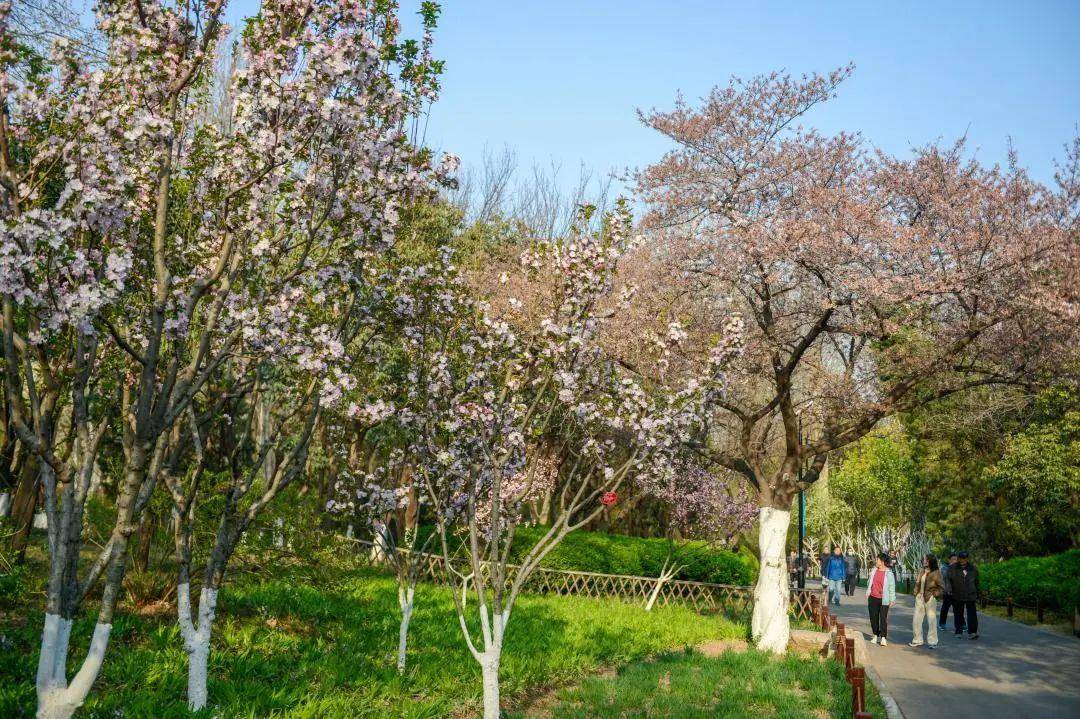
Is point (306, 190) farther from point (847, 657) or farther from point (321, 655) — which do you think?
point (847, 657)

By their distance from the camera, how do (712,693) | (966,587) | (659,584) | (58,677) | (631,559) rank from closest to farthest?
(58,677), (712,693), (966,587), (659,584), (631,559)

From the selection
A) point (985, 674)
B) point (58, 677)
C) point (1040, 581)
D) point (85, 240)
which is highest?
point (85, 240)

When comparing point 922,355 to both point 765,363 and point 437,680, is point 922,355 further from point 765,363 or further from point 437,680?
point 437,680

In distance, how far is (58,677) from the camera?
5426mm

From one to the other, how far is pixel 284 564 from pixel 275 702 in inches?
127

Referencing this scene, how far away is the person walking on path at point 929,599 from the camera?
1547cm

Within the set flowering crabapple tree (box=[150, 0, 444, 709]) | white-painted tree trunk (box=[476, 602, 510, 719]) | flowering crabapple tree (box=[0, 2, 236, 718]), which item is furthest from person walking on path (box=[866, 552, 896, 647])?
flowering crabapple tree (box=[0, 2, 236, 718])

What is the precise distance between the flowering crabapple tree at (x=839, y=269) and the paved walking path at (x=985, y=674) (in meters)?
2.38

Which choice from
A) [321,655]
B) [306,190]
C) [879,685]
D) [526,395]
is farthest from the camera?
[879,685]

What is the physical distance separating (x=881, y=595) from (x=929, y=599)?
888 mm

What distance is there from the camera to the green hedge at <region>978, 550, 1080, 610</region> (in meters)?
21.4

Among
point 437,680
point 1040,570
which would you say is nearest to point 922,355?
point 437,680

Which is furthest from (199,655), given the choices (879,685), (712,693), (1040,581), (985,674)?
(1040,581)

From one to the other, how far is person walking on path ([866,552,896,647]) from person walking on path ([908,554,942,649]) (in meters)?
0.54
